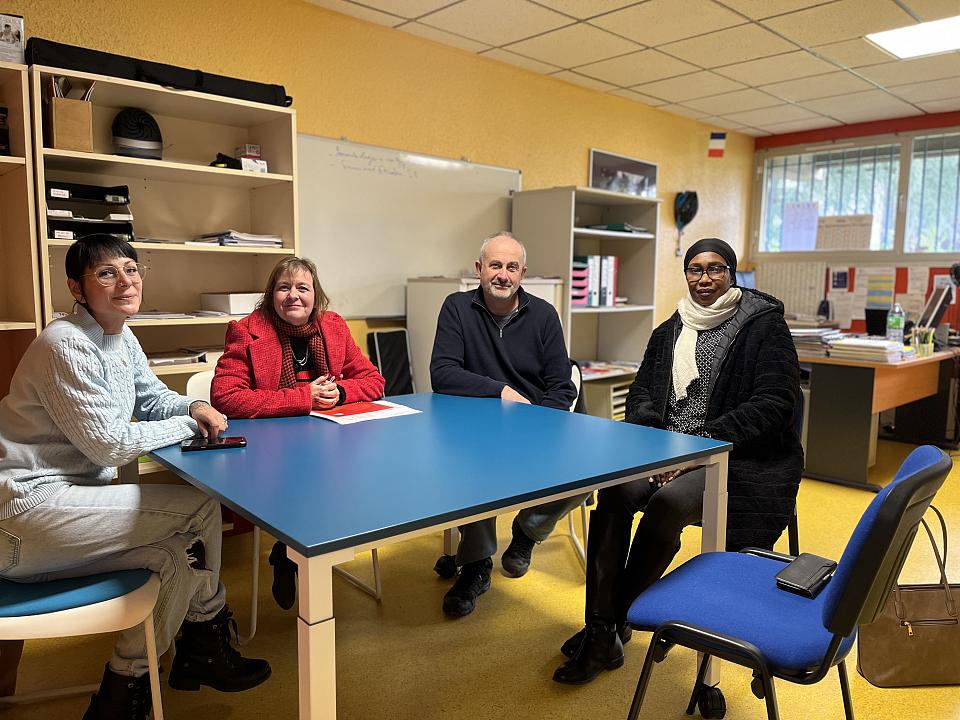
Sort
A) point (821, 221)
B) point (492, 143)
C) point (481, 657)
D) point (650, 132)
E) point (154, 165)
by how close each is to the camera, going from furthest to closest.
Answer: point (821, 221), point (650, 132), point (492, 143), point (154, 165), point (481, 657)

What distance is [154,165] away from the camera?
8.89 feet

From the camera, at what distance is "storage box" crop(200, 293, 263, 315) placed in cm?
298

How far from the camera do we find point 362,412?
7.00 feet

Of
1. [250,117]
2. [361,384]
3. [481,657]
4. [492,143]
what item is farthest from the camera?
[492,143]

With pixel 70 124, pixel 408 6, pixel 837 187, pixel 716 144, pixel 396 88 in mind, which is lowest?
pixel 70 124

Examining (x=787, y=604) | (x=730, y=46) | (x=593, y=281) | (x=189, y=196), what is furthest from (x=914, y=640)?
(x=730, y=46)

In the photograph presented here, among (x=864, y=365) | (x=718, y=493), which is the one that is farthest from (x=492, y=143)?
(x=718, y=493)

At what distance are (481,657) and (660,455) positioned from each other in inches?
37.0

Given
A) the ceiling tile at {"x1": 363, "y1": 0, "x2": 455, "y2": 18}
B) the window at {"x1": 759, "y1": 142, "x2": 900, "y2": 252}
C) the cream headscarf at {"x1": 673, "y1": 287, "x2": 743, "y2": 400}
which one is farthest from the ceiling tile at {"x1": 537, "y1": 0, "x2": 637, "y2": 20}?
the window at {"x1": 759, "y1": 142, "x2": 900, "y2": 252}

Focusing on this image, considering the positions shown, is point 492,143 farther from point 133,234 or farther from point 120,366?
point 120,366

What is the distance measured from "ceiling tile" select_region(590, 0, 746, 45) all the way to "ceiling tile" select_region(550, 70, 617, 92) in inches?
28.2

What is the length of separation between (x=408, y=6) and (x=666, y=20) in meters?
1.32

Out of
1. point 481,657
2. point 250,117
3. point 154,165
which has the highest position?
point 250,117

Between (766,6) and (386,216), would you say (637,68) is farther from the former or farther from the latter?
(386,216)
